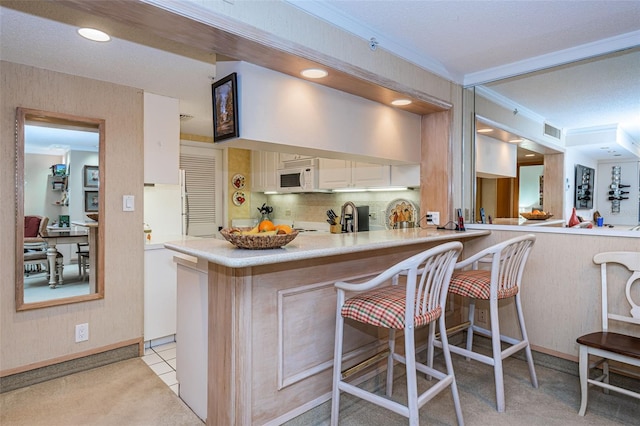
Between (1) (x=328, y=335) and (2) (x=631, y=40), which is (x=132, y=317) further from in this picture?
(2) (x=631, y=40)

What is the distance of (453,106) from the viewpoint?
3098 millimetres

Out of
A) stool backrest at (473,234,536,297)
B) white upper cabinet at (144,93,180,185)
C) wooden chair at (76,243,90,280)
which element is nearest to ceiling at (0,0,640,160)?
white upper cabinet at (144,93,180,185)

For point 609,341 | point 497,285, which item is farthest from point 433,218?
point 609,341

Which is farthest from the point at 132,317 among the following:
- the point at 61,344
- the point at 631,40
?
the point at 631,40

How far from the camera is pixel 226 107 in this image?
2.03 metres

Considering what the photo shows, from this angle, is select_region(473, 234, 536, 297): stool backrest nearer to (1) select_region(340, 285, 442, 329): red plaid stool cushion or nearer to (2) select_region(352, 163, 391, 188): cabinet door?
(1) select_region(340, 285, 442, 329): red plaid stool cushion

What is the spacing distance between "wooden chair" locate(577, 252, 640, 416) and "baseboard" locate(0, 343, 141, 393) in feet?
10.3

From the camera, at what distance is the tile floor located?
8.34 feet

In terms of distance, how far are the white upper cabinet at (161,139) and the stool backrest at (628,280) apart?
3316mm

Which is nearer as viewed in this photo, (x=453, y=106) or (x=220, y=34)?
(x=220, y=34)

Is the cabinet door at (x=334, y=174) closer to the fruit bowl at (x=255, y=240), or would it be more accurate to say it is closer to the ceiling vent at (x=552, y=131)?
the ceiling vent at (x=552, y=131)

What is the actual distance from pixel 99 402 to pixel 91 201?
1.43m

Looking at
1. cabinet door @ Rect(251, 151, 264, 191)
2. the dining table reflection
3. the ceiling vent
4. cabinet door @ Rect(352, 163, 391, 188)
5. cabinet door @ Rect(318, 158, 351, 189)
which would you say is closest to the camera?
the dining table reflection

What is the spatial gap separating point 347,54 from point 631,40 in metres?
1.88
